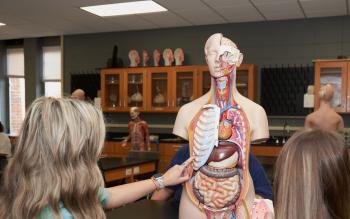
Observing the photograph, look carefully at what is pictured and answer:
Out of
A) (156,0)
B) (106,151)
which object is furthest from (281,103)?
(106,151)

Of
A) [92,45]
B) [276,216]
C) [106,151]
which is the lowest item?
[106,151]

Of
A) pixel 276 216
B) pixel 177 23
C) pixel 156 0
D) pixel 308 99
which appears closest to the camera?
pixel 276 216

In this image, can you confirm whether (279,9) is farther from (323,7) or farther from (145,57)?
(145,57)

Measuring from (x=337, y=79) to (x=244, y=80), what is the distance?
1275mm

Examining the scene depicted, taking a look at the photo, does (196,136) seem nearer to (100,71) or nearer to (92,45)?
(100,71)

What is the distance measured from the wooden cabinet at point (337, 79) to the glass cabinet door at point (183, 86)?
1852 mm

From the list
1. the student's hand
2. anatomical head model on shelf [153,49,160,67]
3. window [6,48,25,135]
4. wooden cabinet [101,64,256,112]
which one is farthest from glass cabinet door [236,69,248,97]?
window [6,48,25,135]

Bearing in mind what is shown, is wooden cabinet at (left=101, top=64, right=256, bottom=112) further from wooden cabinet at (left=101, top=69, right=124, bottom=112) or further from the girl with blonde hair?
the girl with blonde hair


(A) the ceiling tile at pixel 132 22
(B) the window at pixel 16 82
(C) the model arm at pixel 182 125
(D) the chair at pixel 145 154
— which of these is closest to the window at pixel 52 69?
(B) the window at pixel 16 82

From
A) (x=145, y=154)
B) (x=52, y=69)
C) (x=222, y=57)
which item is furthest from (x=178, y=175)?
(x=52, y=69)

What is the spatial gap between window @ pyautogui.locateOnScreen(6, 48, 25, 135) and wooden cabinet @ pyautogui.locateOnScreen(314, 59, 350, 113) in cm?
580

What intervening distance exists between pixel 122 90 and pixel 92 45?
1.34 m

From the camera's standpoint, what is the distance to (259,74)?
6.00 metres

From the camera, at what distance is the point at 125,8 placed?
522cm
